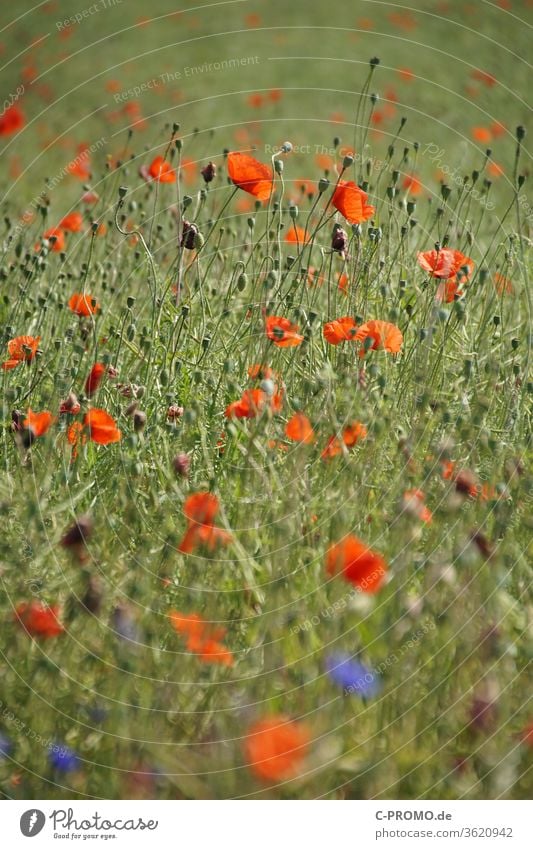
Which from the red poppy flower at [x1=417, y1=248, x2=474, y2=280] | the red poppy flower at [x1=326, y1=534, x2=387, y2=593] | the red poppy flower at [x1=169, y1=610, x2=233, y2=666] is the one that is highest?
the red poppy flower at [x1=417, y1=248, x2=474, y2=280]

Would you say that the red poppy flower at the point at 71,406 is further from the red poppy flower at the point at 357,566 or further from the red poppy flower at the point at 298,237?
the red poppy flower at the point at 298,237

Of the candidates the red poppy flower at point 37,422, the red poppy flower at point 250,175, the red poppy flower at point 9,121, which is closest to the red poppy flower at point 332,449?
the red poppy flower at point 37,422

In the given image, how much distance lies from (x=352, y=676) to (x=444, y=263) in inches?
51.4

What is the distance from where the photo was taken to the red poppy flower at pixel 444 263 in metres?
2.68

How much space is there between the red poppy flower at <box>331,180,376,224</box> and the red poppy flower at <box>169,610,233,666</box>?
1113 millimetres

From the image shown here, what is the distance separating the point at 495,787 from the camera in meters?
1.73

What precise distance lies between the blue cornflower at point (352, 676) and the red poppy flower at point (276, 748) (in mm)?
102

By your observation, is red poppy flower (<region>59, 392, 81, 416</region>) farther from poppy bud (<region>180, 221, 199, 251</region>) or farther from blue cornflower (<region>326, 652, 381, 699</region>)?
blue cornflower (<region>326, 652, 381, 699</region>)

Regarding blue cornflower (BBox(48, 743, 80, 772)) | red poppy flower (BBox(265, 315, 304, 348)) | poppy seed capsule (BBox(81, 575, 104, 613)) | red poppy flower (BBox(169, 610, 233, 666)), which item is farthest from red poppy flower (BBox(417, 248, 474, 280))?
blue cornflower (BBox(48, 743, 80, 772))

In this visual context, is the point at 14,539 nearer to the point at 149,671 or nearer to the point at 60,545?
the point at 60,545

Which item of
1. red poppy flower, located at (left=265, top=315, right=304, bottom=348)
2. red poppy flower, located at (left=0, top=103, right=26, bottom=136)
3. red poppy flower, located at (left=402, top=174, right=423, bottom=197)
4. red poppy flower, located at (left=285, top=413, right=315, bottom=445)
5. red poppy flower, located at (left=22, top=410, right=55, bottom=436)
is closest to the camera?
red poppy flower, located at (left=285, top=413, right=315, bottom=445)

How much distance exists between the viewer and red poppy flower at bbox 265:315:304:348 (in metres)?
2.38

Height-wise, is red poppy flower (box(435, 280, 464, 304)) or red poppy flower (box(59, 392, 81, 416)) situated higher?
red poppy flower (box(435, 280, 464, 304))
